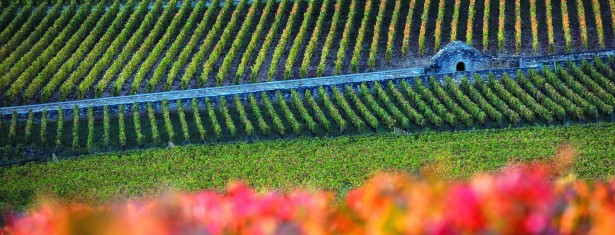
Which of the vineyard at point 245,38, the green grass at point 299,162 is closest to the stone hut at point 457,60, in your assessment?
the vineyard at point 245,38

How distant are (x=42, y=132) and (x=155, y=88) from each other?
24.6ft

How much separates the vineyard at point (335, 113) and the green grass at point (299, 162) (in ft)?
4.00

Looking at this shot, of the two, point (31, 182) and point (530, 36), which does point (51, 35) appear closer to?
point (31, 182)

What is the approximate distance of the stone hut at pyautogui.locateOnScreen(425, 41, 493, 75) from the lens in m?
47.6

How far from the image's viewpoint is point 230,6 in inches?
2312

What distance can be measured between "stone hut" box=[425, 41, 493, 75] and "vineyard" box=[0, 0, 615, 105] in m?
2.20

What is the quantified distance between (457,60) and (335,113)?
8364 mm

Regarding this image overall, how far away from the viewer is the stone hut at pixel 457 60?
47.6 meters

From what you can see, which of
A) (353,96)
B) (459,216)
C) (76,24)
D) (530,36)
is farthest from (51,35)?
(459,216)

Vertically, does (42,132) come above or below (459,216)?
below

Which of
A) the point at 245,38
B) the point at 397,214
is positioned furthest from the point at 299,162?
the point at 397,214

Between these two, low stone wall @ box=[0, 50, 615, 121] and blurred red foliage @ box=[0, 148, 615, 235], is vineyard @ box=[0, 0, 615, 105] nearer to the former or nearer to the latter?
low stone wall @ box=[0, 50, 615, 121]

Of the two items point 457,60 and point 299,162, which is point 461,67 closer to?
point 457,60

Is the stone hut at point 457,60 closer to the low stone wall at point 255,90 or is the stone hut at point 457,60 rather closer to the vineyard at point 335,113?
the low stone wall at point 255,90
